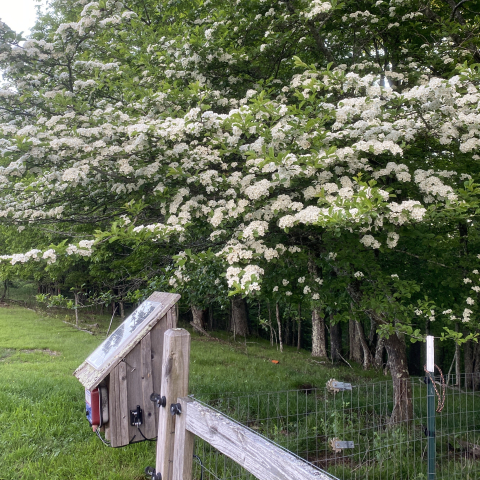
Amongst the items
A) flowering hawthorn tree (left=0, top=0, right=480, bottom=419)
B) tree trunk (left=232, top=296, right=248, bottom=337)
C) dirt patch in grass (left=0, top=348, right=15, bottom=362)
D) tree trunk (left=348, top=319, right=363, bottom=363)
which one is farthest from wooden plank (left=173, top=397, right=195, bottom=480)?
tree trunk (left=232, top=296, right=248, bottom=337)

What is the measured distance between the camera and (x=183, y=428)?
2.36 meters

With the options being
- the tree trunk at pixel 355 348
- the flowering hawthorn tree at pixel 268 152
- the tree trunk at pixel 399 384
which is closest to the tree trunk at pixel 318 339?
the tree trunk at pixel 355 348

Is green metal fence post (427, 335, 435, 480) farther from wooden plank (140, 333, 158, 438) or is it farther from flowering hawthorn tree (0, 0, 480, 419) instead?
wooden plank (140, 333, 158, 438)

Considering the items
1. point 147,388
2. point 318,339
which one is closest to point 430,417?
point 147,388

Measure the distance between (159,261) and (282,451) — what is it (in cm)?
483

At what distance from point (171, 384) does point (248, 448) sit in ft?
2.43

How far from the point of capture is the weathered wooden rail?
1.93 metres

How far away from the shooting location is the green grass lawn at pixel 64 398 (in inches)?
158

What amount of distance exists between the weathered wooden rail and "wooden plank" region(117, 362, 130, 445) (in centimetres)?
32

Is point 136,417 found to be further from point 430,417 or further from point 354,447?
point 354,447

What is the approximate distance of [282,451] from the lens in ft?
5.59

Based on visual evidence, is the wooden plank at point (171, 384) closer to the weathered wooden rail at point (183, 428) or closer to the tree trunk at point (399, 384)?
the weathered wooden rail at point (183, 428)

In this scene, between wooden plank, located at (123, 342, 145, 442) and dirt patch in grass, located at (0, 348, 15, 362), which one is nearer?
wooden plank, located at (123, 342, 145, 442)

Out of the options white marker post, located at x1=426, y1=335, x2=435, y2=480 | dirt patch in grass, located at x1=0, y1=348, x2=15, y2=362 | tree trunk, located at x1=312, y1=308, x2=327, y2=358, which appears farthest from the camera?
tree trunk, located at x1=312, y1=308, x2=327, y2=358
